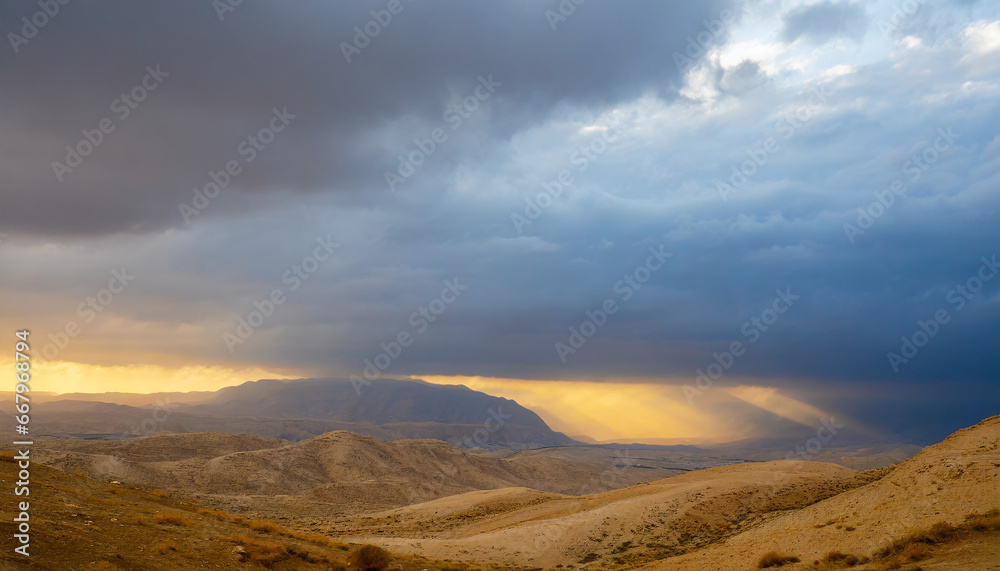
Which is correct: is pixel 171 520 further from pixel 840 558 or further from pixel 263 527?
pixel 840 558

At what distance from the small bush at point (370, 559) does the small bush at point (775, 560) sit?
15970mm


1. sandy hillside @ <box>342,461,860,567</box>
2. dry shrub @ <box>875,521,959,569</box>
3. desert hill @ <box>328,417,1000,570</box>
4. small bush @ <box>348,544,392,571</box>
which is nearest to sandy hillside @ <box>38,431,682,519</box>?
sandy hillside @ <box>342,461,860,567</box>

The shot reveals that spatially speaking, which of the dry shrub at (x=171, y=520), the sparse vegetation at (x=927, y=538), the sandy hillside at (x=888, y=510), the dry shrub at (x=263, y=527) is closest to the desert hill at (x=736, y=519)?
the sandy hillside at (x=888, y=510)

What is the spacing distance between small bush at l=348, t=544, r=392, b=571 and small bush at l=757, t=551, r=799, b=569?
15970 mm

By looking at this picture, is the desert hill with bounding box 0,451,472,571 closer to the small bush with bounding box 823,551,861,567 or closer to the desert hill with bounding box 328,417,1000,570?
the desert hill with bounding box 328,417,1000,570

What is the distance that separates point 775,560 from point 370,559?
674 inches

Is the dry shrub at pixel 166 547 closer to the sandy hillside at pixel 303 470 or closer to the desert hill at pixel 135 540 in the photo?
the desert hill at pixel 135 540

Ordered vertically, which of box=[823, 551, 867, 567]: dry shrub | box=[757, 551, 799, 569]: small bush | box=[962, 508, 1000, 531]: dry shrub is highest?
box=[962, 508, 1000, 531]: dry shrub

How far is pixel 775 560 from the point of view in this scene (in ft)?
79.8

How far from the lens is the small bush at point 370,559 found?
22297 mm

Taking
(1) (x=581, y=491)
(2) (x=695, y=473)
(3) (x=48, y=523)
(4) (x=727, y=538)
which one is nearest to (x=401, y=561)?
(3) (x=48, y=523)

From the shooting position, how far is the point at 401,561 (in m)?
24.3

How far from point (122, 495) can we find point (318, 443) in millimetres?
80131

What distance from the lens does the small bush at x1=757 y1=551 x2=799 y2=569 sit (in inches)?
952
